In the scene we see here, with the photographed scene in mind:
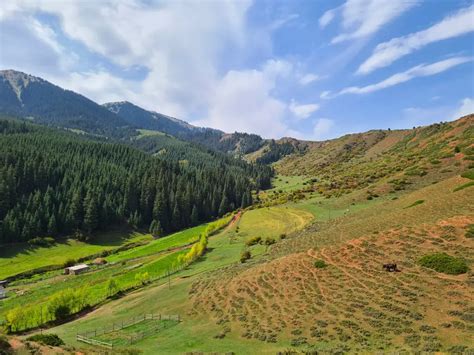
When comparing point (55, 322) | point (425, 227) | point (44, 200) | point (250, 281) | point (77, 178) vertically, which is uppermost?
point (77, 178)

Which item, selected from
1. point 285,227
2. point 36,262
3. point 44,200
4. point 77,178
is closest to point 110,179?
point 77,178

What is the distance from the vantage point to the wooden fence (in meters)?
37.1

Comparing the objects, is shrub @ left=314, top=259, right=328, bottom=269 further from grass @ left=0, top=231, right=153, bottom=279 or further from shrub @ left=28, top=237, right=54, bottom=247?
shrub @ left=28, top=237, right=54, bottom=247

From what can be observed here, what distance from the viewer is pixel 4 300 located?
2776 inches

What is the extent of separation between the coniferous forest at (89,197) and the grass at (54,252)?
5.76 metres

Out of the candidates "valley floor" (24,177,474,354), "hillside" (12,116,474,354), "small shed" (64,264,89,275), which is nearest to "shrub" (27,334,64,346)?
"hillside" (12,116,474,354)

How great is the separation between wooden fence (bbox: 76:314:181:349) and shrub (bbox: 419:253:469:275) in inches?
1175

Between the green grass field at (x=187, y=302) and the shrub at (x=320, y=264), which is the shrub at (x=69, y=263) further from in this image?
the shrub at (x=320, y=264)

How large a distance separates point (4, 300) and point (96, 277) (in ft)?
63.3

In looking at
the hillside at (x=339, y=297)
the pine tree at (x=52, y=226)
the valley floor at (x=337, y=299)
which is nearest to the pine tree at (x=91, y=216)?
the pine tree at (x=52, y=226)

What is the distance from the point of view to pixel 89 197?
143 meters

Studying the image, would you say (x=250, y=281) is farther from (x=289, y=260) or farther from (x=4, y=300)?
(x=4, y=300)

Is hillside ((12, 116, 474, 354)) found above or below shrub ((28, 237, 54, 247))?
below

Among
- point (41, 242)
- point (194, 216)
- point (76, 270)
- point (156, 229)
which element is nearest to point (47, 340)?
point (76, 270)
